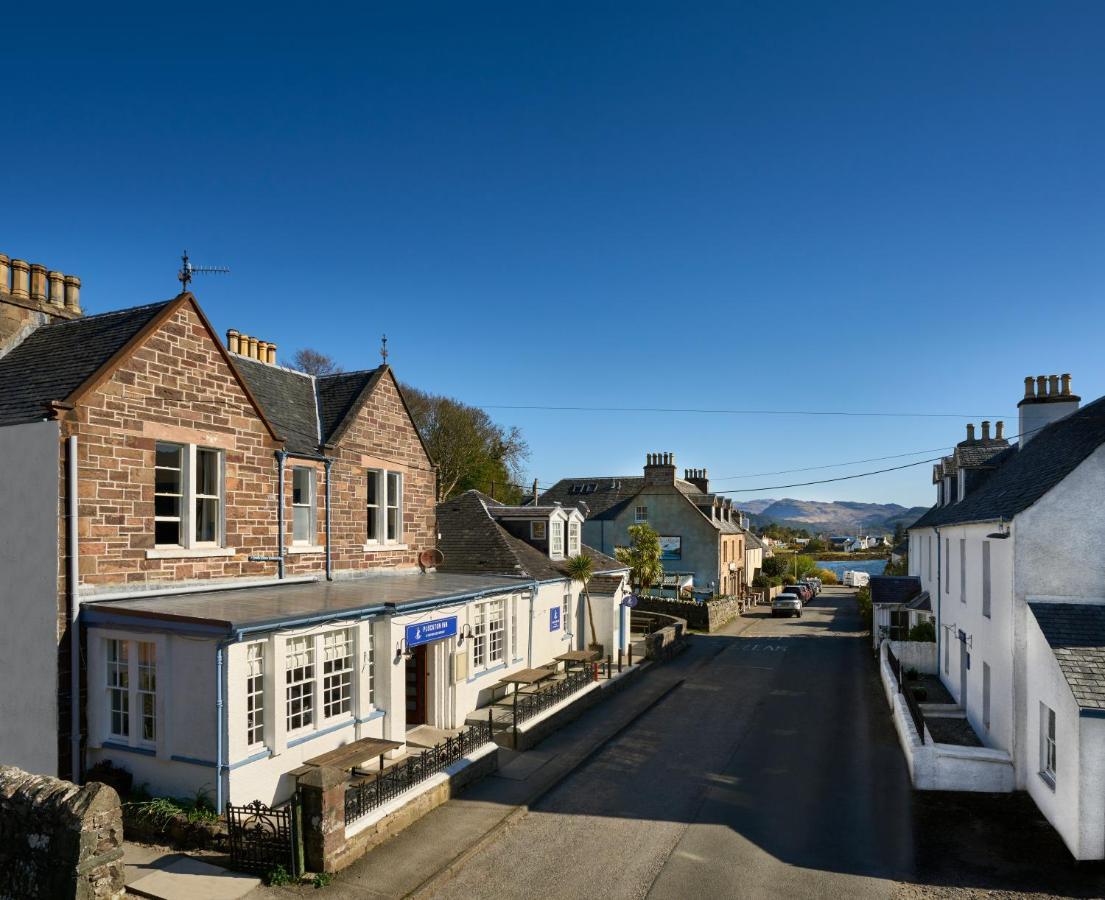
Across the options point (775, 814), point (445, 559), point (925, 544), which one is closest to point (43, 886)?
point (775, 814)

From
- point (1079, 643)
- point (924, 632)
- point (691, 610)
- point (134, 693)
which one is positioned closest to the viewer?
point (134, 693)

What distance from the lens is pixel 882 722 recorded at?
2086cm

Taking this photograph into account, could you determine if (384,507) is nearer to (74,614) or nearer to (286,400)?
(286,400)

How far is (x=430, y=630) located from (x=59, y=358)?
31.9 feet

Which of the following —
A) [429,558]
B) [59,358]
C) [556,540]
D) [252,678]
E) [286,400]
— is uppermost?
[59,358]

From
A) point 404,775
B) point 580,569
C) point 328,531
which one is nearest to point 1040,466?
point 580,569

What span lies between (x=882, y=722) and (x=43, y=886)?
19851mm

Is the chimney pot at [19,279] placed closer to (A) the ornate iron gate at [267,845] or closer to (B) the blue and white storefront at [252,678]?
(B) the blue and white storefront at [252,678]

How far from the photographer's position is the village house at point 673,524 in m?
50.7

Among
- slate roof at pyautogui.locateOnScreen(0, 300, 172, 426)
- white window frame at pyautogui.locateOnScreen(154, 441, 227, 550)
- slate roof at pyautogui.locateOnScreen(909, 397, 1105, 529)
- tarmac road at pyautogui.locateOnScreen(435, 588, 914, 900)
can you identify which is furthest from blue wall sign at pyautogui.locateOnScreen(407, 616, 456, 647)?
slate roof at pyautogui.locateOnScreen(909, 397, 1105, 529)

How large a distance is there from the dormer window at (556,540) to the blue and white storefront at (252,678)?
440 inches

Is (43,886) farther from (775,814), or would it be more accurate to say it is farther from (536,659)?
(536,659)

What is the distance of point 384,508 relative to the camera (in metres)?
21.6

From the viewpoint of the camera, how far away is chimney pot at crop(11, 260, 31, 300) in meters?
16.7
